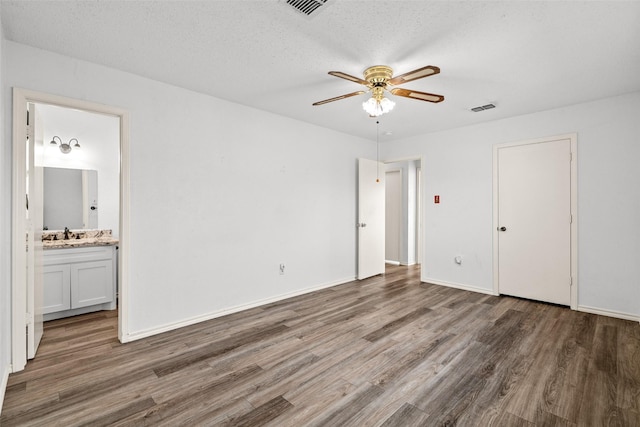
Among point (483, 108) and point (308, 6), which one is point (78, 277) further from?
point (483, 108)

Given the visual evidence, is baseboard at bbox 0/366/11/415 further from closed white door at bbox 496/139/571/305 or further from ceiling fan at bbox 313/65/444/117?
closed white door at bbox 496/139/571/305

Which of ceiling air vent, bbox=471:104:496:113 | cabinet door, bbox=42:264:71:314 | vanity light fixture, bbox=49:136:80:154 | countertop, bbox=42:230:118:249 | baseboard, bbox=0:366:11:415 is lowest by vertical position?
baseboard, bbox=0:366:11:415

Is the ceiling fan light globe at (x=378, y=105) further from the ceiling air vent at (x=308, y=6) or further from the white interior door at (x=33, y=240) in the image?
the white interior door at (x=33, y=240)

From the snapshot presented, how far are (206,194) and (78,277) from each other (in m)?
1.91

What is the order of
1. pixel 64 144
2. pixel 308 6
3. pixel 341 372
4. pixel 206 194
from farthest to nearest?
1. pixel 64 144
2. pixel 206 194
3. pixel 341 372
4. pixel 308 6

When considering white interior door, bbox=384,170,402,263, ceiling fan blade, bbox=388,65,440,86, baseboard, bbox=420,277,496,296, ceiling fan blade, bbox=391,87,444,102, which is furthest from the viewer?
white interior door, bbox=384,170,402,263

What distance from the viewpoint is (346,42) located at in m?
2.36

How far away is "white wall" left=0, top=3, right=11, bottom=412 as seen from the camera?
209 cm

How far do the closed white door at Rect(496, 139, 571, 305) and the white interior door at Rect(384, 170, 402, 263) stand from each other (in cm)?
262

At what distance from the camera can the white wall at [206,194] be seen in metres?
2.88

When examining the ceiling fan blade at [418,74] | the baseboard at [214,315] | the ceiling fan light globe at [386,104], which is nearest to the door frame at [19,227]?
the baseboard at [214,315]

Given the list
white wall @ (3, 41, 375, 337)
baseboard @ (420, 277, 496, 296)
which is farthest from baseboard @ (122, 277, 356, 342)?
baseboard @ (420, 277, 496, 296)

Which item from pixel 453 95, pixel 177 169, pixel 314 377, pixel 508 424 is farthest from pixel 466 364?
pixel 177 169

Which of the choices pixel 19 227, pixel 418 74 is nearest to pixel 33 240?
pixel 19 227
